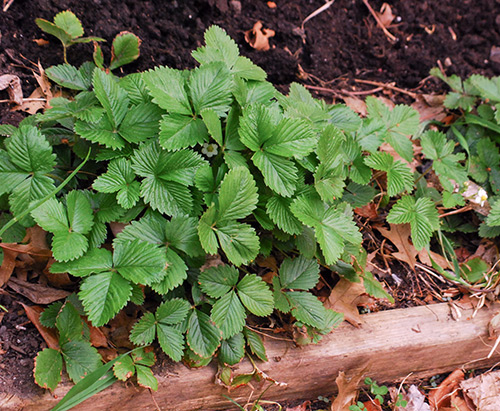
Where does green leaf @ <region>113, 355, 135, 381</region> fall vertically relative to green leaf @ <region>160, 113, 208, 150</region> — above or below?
below

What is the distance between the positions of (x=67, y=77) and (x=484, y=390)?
219 centimetres

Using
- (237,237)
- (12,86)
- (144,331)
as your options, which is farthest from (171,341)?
(12,86)

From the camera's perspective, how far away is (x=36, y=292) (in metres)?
1.62

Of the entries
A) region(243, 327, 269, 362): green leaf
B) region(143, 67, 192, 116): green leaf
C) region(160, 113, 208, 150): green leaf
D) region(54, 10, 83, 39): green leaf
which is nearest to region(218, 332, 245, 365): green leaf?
region(243, 327, 269, 362): green leaf

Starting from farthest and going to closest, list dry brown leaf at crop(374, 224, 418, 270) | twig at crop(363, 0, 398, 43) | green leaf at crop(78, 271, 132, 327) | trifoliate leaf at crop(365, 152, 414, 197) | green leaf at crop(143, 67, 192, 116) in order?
1. twig at crop(363, 0, 398, 43)
2. dry brown leaf at crop(374, 224, 418, 270)
3. trifoliate leaf at crop(365, 152, 414, 197)
4. green leaf at crop(143, 67, 192, 116)
5. green leaf at crop(78, 271, 132, 327)

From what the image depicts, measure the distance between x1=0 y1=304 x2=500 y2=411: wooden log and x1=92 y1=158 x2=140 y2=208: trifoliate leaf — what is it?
62 cm

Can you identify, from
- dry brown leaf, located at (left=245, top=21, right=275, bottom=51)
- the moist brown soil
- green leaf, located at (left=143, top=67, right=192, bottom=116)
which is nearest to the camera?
green leaf, located at (left=143, top=67, right=192, bottom=116)

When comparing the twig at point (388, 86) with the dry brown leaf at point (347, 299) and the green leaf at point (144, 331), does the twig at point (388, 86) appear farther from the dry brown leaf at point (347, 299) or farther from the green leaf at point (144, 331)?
the green leaf at point (144, 331)

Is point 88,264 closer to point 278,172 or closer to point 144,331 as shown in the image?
point 144,331

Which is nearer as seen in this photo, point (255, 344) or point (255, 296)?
point (255, 296)

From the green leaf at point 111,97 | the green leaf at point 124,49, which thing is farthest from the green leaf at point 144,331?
the green leaf at point 124,49

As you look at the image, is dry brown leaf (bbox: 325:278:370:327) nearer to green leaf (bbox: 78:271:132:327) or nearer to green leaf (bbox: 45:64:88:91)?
green leaf (bbox: 78:271:132:327)

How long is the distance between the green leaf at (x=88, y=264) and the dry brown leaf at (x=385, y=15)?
213 centimetres

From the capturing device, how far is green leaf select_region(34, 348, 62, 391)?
1423 mm
